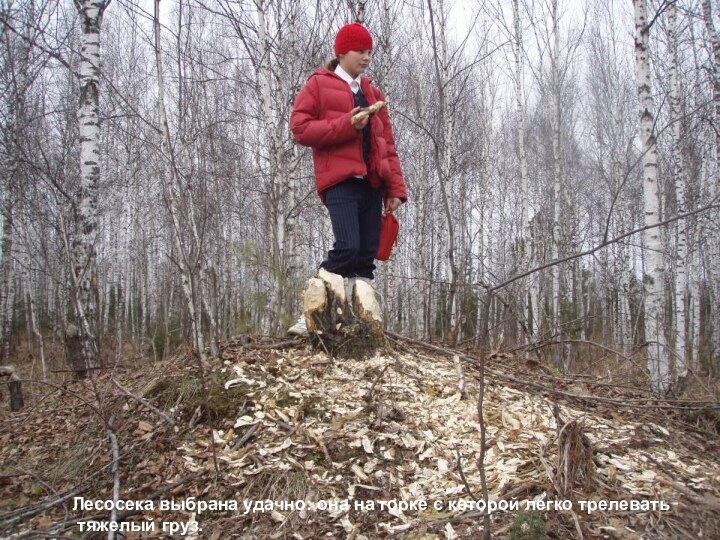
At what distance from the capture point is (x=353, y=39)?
10.2ft

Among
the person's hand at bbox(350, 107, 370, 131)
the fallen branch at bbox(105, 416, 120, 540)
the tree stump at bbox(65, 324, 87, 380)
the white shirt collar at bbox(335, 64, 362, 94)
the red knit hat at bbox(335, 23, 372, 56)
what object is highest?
the red knit hat at bbox(335, 23, 372, 56)

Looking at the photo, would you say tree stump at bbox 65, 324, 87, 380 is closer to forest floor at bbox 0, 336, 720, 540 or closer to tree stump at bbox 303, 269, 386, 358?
forest floor at bbox 0, 336, 720, 540

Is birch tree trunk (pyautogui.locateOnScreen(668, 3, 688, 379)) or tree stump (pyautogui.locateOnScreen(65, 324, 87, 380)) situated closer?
tree stump (pyautogui.locateOnScreen(65, 324, 87, 380))

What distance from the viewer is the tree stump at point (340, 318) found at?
3.25 meters

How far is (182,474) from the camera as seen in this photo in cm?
235

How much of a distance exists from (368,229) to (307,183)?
7.45 m

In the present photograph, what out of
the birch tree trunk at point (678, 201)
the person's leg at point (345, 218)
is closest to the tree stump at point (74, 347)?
the person's leg at point (345, 218)

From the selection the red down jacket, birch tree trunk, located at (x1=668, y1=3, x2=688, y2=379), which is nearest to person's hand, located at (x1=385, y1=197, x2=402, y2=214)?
the red down jacket

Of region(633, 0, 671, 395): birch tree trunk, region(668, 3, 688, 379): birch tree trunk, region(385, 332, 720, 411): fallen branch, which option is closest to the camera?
region(385, 332, 720, 411): fallen branch

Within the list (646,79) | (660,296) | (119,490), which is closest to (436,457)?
(119,490)

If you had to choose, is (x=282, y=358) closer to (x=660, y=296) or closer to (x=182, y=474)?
(x=182, y=474)

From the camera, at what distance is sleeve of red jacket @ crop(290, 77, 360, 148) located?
9.74ft

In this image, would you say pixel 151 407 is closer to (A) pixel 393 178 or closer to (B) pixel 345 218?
(B) pixel 345 218

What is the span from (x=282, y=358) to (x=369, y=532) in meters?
1.46
